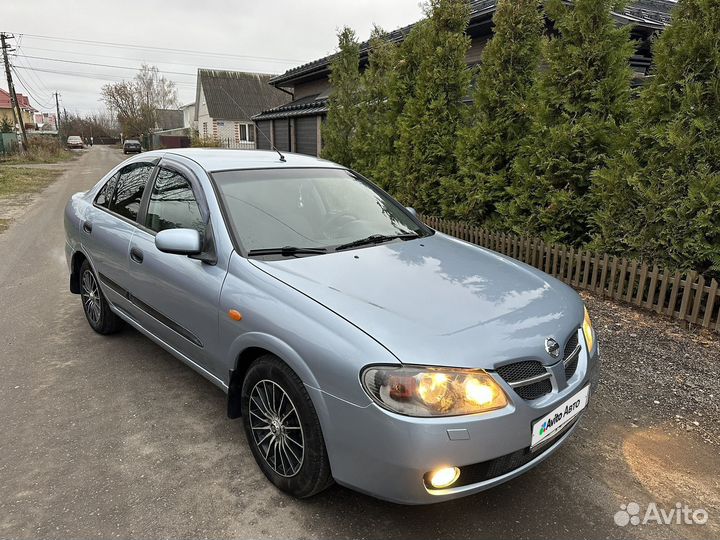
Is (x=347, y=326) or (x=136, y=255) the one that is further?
(x=136, y=255)

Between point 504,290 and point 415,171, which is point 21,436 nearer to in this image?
point 504,290

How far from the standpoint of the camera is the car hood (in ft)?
6.77

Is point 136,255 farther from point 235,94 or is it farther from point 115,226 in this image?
point 235,94

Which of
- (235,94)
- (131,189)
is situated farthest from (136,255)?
(235,94)

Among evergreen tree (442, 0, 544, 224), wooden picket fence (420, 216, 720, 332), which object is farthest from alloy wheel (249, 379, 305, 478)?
evergreen tree (442, 0, 544, 224)

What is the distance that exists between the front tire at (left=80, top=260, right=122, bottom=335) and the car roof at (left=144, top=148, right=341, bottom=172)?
4.18ft

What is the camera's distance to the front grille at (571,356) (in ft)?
7.75

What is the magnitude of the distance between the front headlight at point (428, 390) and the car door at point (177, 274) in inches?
46.2

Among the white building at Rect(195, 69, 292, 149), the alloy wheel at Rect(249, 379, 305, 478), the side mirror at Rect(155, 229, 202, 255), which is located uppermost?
the white building at Rect(195, 69, 292, 149)

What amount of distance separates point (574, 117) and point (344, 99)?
22.6ft

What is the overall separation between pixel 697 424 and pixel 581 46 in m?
4.57

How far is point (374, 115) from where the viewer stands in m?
10.7

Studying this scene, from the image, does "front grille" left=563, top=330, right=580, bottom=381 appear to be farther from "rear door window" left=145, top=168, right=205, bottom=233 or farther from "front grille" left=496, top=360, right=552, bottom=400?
"rear door window" left=145, top=168, right=205, bottom=233

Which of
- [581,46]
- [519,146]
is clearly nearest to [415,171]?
[519,146]
